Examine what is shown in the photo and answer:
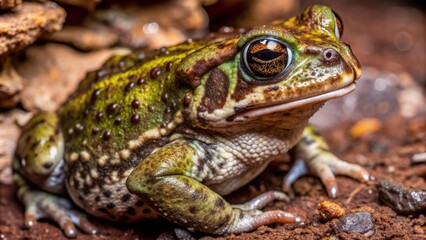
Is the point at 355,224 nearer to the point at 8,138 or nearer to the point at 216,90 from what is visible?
the point at 216,90

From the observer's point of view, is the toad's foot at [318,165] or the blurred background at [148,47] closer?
the toad's foot at [318,165]

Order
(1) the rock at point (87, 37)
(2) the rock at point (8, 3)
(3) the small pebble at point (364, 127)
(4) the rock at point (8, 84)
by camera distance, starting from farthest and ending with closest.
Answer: (3) the small pebble at point (364, 127), (1) the rock at point (87, 37), (4) the rock at point (8, 84), (2) the rock at point (8, 3)

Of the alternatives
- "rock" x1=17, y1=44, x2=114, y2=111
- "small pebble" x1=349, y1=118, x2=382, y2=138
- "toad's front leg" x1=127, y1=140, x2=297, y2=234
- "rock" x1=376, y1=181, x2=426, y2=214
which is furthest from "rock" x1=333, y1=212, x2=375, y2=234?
"rock" x1=17, y1=44, x2=114, y2=111

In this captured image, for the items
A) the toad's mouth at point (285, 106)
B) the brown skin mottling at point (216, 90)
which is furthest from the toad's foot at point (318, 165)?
the brown skin mottling at point (216, 90)

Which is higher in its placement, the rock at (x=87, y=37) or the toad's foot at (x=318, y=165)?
the rock at (x=87, y=37)

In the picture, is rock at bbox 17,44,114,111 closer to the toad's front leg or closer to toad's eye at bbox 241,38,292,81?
the toad's front leg

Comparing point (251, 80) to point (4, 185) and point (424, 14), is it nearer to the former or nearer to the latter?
point (4, 185)

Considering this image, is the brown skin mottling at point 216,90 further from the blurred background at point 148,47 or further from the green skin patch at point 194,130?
the blurred background at point 148,47

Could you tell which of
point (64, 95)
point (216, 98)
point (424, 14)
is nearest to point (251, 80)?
point (216, 98)
